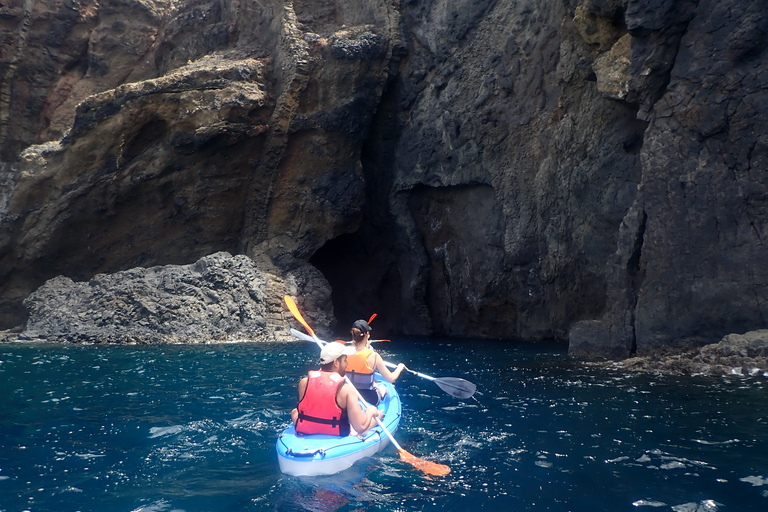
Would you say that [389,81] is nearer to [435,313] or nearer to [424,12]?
[424,12]

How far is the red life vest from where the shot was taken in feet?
19.0

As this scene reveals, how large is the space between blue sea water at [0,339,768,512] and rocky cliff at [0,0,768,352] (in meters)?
4.34

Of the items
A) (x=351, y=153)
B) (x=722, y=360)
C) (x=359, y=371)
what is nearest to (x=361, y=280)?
(x=351, y=153)

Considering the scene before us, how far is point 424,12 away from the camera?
62.2 ft

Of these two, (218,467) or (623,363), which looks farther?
(623,363)

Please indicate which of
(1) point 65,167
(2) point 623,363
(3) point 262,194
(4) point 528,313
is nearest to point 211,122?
(3) point 262,194

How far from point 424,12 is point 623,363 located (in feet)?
40.8

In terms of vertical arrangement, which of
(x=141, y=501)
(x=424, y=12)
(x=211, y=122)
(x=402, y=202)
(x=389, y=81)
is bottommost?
(x=141, y=501)

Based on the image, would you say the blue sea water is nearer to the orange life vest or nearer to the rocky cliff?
the orange life vest

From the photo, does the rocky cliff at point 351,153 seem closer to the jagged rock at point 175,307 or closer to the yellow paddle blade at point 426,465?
the jagged rock at point 175,307

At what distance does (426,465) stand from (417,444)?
970mm

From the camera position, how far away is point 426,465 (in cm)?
562

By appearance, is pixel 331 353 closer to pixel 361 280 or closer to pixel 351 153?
pixel 351 153

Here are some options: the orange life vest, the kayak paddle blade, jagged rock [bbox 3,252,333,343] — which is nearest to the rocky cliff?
jagged rock [bbox 3,252,333,343]
